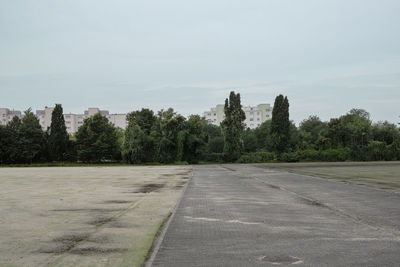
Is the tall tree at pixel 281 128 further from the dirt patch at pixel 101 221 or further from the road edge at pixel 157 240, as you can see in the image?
the dirt patch at pixel 101 221

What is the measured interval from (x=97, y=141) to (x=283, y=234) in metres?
68.7

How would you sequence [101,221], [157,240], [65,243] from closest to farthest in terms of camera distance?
[65,243], [157,240], [101,221]

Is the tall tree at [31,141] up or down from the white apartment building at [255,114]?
down

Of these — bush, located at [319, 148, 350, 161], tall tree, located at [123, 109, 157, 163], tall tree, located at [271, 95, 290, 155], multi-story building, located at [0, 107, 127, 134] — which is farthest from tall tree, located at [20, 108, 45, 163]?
multi-story building, located at [0, 107, 127, 134]

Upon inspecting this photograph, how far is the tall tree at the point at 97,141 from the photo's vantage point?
72562 mm

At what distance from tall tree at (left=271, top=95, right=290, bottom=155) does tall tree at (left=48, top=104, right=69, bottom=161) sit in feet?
134

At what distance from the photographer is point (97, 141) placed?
72.2 meters

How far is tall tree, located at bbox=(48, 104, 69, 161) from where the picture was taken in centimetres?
7319

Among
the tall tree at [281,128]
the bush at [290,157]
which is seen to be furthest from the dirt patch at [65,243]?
the tall tree at [281,128]

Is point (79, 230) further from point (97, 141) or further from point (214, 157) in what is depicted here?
point (214, 157)

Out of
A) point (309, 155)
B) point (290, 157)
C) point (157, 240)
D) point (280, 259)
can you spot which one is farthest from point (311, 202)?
point (309, 155)

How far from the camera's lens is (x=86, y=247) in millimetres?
6016

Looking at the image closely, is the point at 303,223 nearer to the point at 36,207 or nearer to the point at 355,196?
the point at 355,196

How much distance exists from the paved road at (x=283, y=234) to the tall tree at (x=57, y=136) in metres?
67.3
